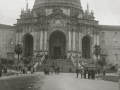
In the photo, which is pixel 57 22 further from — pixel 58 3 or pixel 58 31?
pixel 58 3

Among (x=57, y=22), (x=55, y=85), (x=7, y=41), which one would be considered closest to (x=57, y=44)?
(x=57, y=22)

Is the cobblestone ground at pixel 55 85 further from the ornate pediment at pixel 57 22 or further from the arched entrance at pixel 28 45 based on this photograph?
the arched entrance at pixel 28 45

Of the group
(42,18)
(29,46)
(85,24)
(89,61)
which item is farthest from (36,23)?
(89,61)

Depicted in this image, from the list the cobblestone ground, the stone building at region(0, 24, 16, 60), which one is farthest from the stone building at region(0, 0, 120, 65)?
the cobblestone ground

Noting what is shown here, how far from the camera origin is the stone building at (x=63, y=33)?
64.2m

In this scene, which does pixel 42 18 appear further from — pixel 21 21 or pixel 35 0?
pixel 35 0

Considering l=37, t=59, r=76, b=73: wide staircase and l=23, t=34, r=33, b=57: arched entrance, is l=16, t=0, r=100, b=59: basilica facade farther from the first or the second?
l=37, t=59, r=76, b=73: wide staircase

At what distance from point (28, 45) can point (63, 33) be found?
37.3ft

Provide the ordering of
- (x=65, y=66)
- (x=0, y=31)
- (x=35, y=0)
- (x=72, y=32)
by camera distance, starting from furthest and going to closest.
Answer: (x=35, y=0), (x=0, y=31), (x=72, y=32), (x=65, y=66)

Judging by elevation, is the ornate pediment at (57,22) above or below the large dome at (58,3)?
below

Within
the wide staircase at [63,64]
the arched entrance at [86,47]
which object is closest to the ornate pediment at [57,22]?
the arched entrance at [86,47]

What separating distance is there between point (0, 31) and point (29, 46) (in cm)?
874

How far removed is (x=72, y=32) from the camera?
64438 mm

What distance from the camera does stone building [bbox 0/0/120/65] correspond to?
2530 inches
